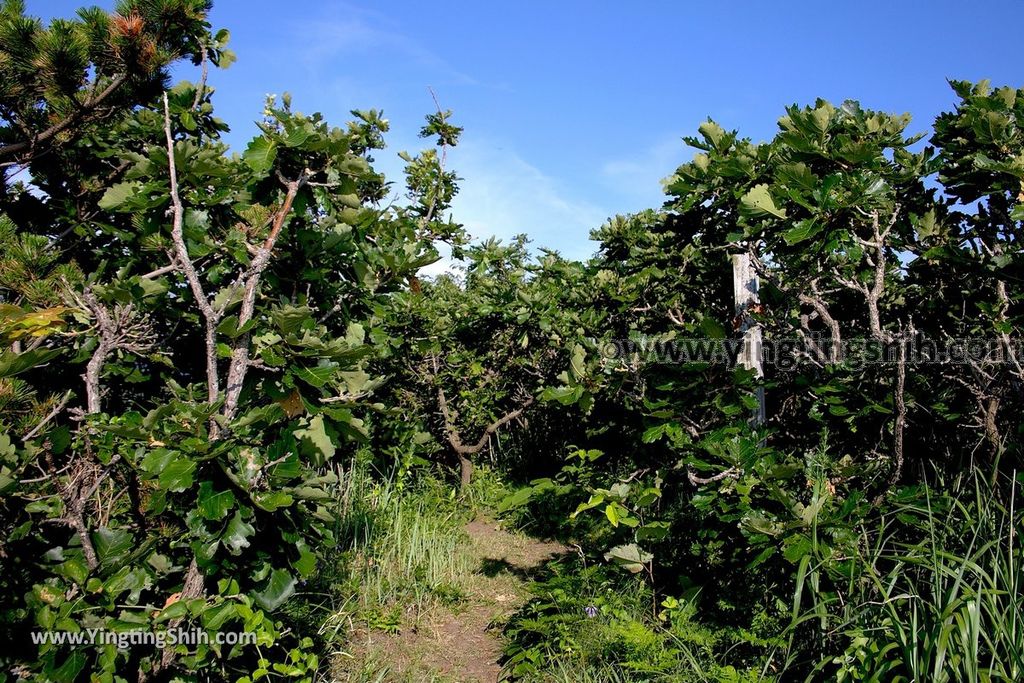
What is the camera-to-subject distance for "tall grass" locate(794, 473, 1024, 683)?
6.75 ft

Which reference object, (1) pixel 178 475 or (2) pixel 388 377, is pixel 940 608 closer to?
(2) pixel 388 377

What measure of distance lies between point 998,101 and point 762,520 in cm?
194

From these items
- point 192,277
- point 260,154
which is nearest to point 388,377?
point 192,277

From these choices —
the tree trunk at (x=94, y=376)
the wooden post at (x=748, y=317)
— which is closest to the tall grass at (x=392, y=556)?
the tree trunk at (x=94, y=376)

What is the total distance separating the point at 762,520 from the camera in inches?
108

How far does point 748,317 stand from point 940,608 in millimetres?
1523

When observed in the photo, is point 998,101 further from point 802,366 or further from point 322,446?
point 322,446

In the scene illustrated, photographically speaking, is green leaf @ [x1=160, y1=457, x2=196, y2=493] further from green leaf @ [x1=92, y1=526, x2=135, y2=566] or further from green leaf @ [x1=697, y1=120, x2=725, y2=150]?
green leaf @ [x1=697, y1=120, x2=725, y2=150]

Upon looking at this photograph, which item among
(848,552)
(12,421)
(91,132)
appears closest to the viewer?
(12,421)

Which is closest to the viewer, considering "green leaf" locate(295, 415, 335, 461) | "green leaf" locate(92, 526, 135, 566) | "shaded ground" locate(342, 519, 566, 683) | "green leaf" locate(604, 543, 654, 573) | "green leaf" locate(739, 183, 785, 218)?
"green leaf" locate(92, 526, 135, 566)

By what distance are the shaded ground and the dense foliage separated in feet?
0.43

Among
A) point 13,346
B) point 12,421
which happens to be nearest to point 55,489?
point 12,421

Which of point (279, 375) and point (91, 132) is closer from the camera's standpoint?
point (279, 375)

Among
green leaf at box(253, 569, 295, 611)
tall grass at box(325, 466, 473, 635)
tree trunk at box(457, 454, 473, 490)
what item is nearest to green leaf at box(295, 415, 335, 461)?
green leaf at box(253, 569, 295, 611)
